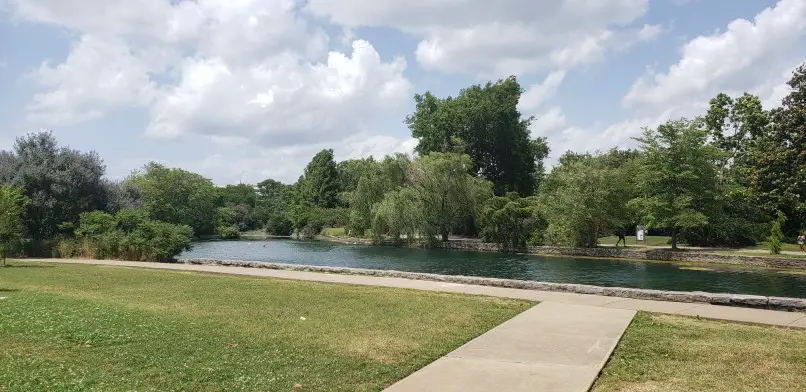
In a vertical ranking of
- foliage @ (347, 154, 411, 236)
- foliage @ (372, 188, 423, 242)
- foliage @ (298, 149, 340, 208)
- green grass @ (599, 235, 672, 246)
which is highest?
foliage @ (298, 149, 340, 208)

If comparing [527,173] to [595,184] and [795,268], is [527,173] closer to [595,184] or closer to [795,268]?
[595,184]

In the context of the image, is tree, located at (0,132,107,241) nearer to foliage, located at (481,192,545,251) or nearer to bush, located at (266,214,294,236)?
foliage, located at (481,192,545,251)

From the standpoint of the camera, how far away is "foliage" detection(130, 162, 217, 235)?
197 feet

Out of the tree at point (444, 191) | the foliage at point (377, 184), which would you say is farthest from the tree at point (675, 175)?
the foliage at point (377, 184)

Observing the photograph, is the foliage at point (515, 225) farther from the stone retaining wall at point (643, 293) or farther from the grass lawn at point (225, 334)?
the grass lawn at point (225, 334)

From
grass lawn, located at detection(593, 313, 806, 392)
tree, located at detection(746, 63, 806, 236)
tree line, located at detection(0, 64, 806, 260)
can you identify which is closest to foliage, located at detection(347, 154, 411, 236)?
tree line, located at detection(0, 64, 806, 260)

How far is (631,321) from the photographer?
9.59m

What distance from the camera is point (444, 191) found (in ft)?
154

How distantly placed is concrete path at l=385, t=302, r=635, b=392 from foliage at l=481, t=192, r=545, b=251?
113 feet

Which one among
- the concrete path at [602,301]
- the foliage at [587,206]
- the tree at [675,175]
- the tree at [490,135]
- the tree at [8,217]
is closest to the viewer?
the concrete path at [602,301]

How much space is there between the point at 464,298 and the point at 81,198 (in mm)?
24034

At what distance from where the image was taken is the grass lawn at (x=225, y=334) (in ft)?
19.5

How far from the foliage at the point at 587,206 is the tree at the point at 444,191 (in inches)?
296

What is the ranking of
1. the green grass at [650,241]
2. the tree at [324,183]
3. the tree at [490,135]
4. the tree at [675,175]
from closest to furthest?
the tree at [675,175] → the green grass at [650,241] → the tree at [490,135] → the tree at [324,183]
